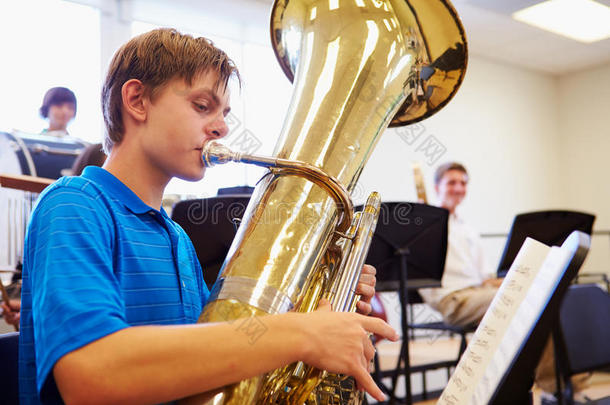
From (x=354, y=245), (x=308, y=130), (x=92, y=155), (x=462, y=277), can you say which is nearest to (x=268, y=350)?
(x=354, y=245)

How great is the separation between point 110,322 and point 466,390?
1.45ft

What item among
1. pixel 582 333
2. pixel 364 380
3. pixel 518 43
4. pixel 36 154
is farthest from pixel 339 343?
pixel 518 43

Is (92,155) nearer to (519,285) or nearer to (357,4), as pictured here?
(357,4)

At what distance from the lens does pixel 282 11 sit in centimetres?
103

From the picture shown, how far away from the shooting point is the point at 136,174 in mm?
798

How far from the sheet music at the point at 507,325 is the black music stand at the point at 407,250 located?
3.76 ft

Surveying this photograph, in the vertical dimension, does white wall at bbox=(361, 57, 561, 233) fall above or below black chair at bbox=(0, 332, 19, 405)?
above

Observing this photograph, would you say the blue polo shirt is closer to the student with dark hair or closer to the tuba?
the tuba

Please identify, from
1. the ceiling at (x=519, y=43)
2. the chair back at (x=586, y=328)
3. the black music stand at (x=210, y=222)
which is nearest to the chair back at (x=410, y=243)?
the chair back at (x=586, y=328)

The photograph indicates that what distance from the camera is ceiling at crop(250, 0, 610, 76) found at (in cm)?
427

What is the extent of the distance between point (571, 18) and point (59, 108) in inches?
160

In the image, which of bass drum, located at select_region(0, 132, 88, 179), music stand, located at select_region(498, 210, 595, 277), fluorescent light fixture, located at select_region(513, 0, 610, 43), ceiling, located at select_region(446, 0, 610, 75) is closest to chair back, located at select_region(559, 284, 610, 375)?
music stand, located at select_region(498, 210, 595, 277)

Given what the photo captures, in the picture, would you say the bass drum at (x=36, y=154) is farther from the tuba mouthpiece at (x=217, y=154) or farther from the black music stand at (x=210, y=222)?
the tuba mouthpiece at (x=217, y=154)

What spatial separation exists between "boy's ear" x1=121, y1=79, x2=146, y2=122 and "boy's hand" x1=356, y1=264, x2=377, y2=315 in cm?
41
